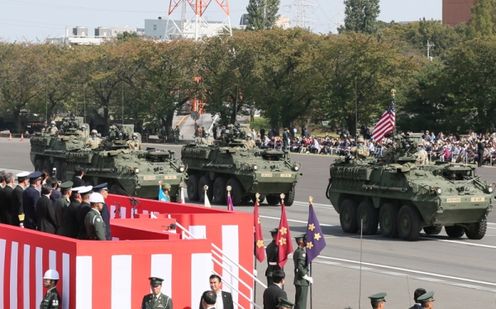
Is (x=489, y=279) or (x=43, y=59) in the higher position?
(x=43, y=59)

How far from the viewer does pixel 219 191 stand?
125 feet

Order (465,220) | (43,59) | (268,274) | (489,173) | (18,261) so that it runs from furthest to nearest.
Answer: (43,59)
(489,173)
(465,220)
(268,274)
(18,261)

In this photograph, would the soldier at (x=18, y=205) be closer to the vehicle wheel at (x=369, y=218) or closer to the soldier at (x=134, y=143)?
the vehicle wheel at (x=369, y=218)

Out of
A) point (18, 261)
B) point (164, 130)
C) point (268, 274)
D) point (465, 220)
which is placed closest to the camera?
point (18, 261)

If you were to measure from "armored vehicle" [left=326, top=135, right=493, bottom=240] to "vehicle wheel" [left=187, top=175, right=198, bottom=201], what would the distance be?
8324 millimetres

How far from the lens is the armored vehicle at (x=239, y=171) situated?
36656 millimetres

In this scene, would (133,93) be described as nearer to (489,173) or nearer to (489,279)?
(489,173)

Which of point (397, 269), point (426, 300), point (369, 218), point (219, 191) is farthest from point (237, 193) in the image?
point (426, 300)

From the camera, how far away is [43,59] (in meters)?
96.8

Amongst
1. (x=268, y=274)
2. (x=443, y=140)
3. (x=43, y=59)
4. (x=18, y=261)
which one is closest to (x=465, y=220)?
(x=268, y=274)

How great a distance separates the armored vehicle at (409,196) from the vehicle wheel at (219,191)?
256 inches

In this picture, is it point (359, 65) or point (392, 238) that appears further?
point (359, 65)

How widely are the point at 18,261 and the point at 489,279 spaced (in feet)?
35.7

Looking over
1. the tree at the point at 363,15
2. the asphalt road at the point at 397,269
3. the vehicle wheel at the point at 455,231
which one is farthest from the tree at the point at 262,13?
the vehicle wheel at the point at 455,231
